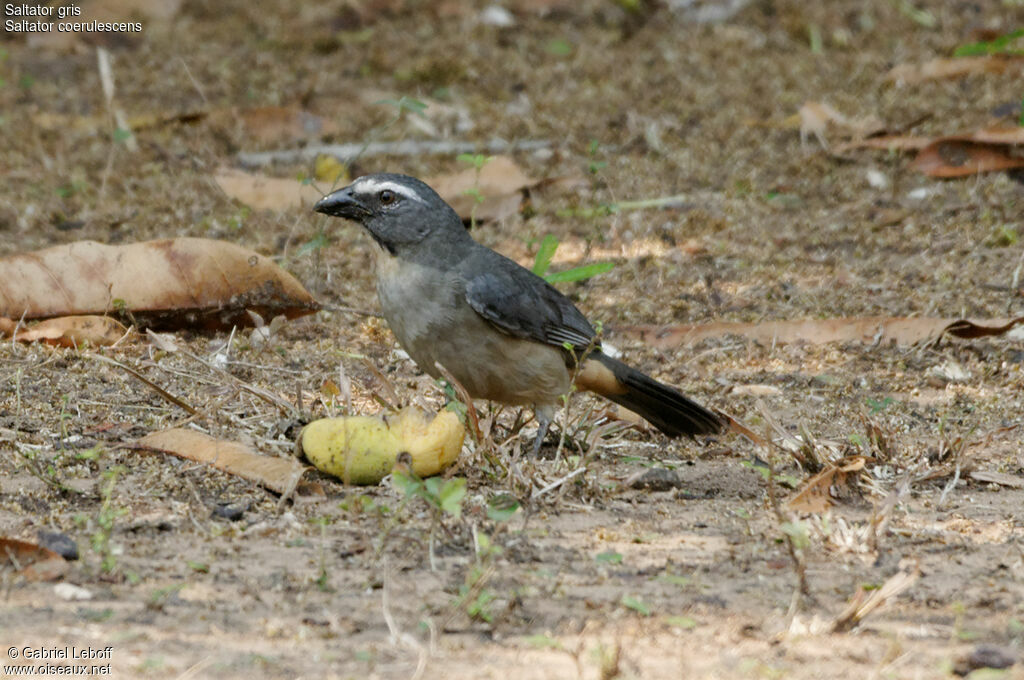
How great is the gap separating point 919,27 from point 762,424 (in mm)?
6301

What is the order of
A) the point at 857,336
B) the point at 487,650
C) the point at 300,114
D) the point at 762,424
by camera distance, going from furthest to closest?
the point at 300,114
the point at 857,336
the point at 762,424
the point at 487,650

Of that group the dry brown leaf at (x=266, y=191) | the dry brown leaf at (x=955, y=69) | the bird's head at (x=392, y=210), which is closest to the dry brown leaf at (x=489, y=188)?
the dry brown leaf at (x=266, y=191)

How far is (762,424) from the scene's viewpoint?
17.6ft

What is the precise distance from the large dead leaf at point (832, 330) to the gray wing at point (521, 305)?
2.92 ft

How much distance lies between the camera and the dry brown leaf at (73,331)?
18.1 ft

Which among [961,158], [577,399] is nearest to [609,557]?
[577,399]

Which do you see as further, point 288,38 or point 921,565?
point 288,38

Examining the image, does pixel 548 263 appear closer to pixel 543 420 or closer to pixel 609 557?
pixel 543 420

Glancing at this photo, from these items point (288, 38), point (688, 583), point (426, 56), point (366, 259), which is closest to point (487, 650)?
point (688, 583)

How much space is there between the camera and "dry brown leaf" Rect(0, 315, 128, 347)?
5.51 metres

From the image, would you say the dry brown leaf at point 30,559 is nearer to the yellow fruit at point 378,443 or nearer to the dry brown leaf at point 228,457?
the dry brown leaf at point 228,457

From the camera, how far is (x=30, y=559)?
3.38 m

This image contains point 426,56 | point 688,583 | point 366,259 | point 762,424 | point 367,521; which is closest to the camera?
point 688,583

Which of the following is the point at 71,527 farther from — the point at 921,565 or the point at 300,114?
the point at 300,114
